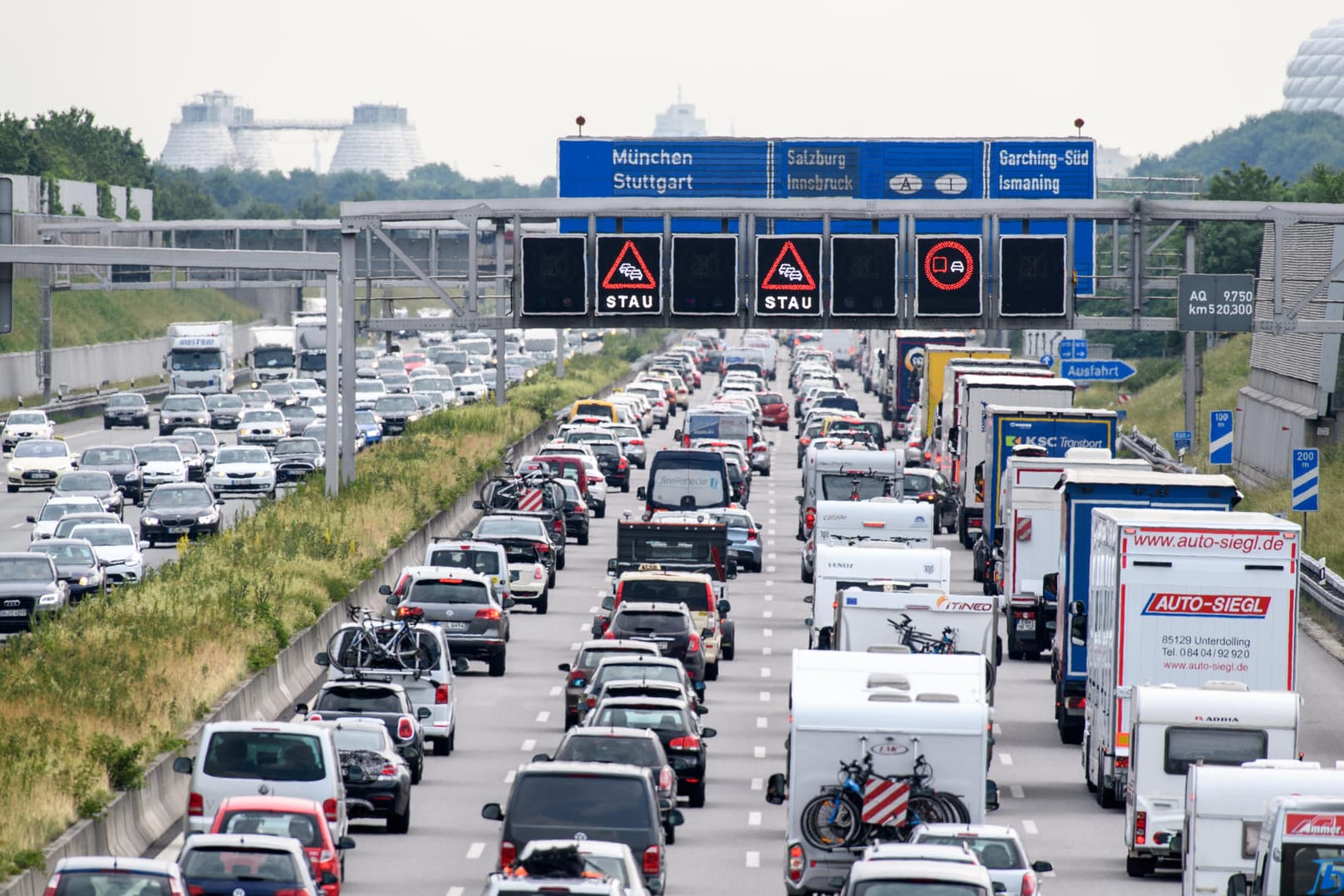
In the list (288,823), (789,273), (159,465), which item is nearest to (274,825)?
(288,823)

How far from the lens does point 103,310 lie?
136 meters

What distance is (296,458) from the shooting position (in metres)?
66.4

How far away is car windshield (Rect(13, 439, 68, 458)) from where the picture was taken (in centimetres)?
6562

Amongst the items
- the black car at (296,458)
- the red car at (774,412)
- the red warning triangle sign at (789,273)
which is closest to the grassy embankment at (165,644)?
the red warning triangle sign at (789,273)

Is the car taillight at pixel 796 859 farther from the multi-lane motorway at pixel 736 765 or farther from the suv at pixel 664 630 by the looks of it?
the suv at pixel 664 630

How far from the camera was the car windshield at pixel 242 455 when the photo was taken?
62250mm

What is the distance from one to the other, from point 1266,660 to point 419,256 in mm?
85824

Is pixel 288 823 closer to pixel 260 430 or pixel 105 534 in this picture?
pixel 105 534

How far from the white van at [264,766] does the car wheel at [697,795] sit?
5.52m

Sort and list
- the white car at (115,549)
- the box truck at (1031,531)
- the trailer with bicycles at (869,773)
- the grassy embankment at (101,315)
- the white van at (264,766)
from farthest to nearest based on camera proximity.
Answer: the grassy embankment at (101,315)
the white car at (115,549)
the box truck at (1031,531)
the white van at (264,766)
the trailer with bicycles at (869,773)

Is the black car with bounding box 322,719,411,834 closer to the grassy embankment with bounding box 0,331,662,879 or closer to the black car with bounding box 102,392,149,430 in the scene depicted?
the grassy embankment with bounding box 0,331,662,879

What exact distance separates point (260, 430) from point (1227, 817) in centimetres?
5723

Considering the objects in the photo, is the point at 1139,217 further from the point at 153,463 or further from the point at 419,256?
the point at 419,256

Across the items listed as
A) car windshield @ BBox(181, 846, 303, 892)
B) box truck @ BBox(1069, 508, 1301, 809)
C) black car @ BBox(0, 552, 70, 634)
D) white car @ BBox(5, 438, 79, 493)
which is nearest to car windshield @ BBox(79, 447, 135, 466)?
white car @ BBox(5, 438, 79, 493)
